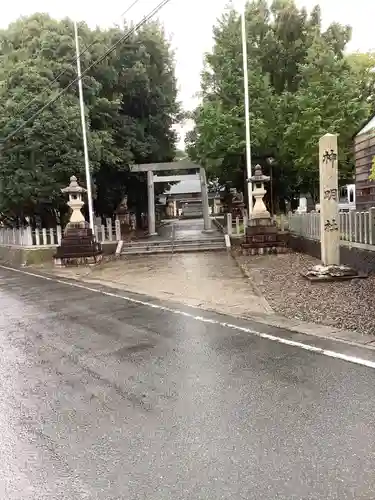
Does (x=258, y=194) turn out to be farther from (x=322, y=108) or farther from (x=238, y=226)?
(x=322, y=108)

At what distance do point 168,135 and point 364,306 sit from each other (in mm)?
21098

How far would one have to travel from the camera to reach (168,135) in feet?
87.8

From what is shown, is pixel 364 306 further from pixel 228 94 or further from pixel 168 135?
pixel 168 135

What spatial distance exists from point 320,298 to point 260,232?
28.1 ft

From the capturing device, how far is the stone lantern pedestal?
1666 cm

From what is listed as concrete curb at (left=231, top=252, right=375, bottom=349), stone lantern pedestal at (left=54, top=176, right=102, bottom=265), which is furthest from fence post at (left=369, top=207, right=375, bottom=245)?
stone lantern pedestal at (left=54, top=176, right=102, bottom=265)

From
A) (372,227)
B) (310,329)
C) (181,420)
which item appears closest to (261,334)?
(310,329)

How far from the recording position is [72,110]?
17.8 meters

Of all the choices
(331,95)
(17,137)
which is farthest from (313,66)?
(17,137)

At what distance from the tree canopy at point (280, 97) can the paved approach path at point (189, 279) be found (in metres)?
4.87

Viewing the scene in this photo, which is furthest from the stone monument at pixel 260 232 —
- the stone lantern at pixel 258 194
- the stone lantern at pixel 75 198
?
the stone lantern at pixel 75 198

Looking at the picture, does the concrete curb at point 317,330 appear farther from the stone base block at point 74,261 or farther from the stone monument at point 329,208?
the stone base block at point 74,261

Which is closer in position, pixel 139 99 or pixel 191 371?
pixel 191 371

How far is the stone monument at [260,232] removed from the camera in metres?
16.4
